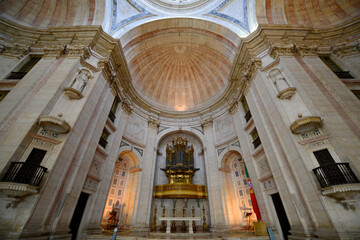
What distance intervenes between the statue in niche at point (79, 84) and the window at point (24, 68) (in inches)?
112

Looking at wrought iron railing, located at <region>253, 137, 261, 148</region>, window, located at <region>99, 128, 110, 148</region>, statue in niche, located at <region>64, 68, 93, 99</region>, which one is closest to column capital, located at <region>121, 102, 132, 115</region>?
window, located at <region>99, 128, 110, 148</region>

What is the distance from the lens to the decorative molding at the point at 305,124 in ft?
18.8

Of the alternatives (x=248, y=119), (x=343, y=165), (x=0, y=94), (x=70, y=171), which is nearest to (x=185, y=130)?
(x=248, y=119)

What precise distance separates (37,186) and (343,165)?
10.2 m

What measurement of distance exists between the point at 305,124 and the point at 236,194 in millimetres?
7828

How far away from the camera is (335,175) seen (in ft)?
15.8

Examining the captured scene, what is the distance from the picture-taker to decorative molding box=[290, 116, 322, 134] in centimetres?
573

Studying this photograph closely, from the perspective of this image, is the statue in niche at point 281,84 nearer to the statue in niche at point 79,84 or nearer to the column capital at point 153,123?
the statue in niche at point 79,84

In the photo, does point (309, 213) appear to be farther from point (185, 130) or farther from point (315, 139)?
point (185, 130)

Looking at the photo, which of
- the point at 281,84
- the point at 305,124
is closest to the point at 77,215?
the point at 305,124

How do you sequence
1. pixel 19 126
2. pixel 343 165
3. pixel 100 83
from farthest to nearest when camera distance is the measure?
1. pixel 100 83
2. pixel 19 126
3. pixel 343 165

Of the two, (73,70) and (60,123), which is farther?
(73,70)

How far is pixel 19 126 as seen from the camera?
5.79 metres

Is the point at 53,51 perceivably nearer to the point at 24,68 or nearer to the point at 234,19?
the point at 24,68
